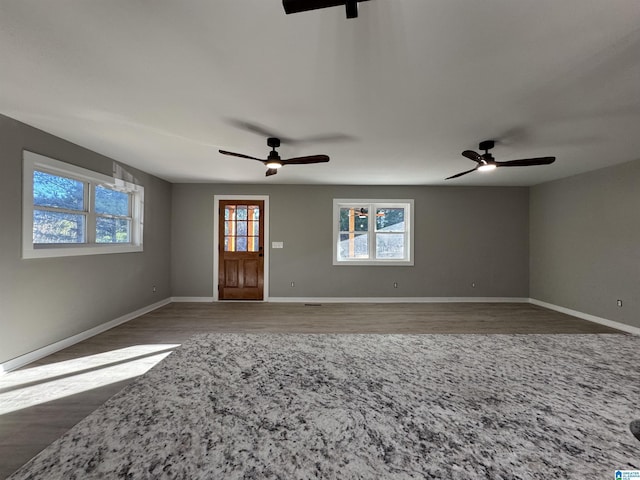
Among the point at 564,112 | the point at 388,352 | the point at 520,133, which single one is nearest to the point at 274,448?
the point at 388,352

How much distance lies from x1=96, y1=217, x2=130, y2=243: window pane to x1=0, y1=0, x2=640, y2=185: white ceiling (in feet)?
4.08

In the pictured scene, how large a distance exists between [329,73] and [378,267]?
4511mm

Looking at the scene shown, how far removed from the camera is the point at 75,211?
3.54m

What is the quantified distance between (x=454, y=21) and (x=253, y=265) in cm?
516

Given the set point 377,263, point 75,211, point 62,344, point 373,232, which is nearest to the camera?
point 62,344

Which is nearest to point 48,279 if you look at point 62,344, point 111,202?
point 62,344

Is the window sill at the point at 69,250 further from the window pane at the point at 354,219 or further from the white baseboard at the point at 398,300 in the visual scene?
the window pane at the point at 354,219

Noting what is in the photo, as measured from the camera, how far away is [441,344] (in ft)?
3.23

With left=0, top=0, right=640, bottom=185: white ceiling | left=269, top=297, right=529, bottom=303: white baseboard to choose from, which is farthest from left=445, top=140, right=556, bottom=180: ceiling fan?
left=269, top=297, right=529, bottom=303: white baseboard

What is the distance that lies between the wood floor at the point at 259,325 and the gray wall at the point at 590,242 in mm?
457

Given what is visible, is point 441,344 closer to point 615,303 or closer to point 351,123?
point 351,123

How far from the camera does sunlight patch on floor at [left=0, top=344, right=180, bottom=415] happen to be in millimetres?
2264

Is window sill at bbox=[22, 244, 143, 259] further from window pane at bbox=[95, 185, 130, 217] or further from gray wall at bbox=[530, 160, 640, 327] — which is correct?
gray wall at bbox=[530, 160, 640, 327]

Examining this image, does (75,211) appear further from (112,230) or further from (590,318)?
(590,318)
